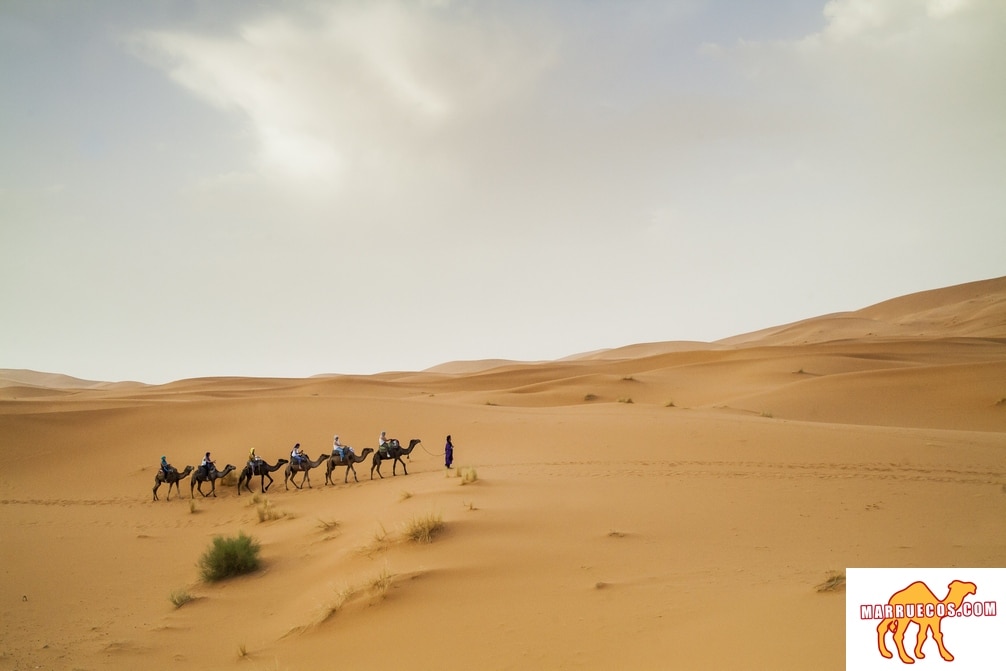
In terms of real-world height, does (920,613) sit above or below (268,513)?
above

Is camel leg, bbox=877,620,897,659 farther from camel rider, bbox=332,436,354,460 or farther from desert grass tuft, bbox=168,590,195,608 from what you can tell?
camel rider, bbox=332,436,354,460

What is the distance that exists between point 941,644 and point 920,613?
0.34 m

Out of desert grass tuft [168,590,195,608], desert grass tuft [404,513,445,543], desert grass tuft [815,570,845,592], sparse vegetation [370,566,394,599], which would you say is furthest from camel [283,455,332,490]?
desert grass tuft [815,570,845,592]

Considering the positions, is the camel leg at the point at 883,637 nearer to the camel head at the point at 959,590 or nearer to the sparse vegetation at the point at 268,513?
the camel head at the point at 959,590

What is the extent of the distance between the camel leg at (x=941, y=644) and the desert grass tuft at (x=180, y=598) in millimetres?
9657

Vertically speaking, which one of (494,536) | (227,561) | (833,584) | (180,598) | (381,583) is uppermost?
(833,584)

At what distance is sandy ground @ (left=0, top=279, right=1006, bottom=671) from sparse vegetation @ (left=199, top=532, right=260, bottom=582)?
0.21 meters

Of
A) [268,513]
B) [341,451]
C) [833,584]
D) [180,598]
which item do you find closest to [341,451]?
[341,451]

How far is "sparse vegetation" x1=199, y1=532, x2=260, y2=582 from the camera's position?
10422 millimetres

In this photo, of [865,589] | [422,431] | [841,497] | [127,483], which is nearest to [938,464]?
[841,497]

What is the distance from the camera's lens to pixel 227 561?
1042cm
